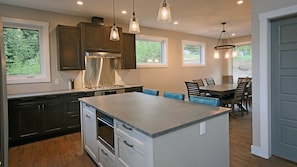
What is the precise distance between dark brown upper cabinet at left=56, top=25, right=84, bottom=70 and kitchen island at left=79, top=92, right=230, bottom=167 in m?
2.52

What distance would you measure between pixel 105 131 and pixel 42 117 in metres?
2.13

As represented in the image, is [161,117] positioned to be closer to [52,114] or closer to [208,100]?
[208,100]

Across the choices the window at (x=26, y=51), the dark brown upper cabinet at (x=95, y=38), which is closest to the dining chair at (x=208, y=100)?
the dark brown upper cabinet at (x=95, y=38)

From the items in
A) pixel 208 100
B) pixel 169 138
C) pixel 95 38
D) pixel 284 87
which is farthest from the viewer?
pixel 95 38

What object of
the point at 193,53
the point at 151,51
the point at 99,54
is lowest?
the point at 99,54

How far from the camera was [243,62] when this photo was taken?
8.63m

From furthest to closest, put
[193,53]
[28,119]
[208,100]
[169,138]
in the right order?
1. [193,53]
2. [28,119]
3. [208,100]
4. [169,138]

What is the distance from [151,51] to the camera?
648 centimetres

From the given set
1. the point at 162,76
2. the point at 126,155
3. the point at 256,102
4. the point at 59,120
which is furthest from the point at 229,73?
the point at 126,155

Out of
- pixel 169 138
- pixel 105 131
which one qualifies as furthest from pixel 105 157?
pixel 169 138

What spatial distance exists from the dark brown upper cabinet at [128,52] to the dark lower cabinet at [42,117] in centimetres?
152

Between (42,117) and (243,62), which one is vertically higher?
(243,62)

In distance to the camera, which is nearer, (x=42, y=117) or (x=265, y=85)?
(x=265, y=85)

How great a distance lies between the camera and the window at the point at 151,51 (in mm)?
6164
